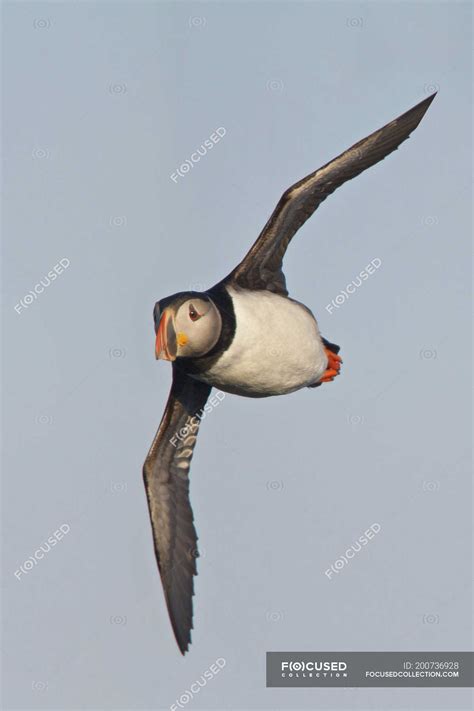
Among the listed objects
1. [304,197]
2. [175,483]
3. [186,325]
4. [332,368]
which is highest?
[304,197]

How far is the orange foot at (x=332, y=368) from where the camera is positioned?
2119 cm

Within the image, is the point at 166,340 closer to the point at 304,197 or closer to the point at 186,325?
the point at 186,325

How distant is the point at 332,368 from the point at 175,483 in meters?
2.92

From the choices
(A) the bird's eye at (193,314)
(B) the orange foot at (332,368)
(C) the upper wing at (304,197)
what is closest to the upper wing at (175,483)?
(B) the orange foot at (332,368)

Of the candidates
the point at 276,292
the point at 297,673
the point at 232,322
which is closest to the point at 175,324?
the point at 232,322

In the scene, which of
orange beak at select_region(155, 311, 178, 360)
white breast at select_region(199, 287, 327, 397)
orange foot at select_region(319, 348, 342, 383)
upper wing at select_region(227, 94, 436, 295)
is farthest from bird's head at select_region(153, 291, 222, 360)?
orange foot at select_region(319, 348, 342, 383)

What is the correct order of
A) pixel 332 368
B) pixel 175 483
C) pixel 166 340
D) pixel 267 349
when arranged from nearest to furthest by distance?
pixel 166 340, pixel 267 349, pixel 332 368, pixel 175 483

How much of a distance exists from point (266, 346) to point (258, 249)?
6.70 feet

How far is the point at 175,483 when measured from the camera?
2186 cm

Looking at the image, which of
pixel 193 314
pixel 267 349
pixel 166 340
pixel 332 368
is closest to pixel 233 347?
pixel 267 349

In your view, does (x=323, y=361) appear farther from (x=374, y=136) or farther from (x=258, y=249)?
(x=374, y=136)

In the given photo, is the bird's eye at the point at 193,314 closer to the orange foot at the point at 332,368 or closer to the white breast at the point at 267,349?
the white breast at the point at 267,349

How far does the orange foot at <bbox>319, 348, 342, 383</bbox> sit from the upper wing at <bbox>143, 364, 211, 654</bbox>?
181cm

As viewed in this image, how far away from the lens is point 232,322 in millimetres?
18438
